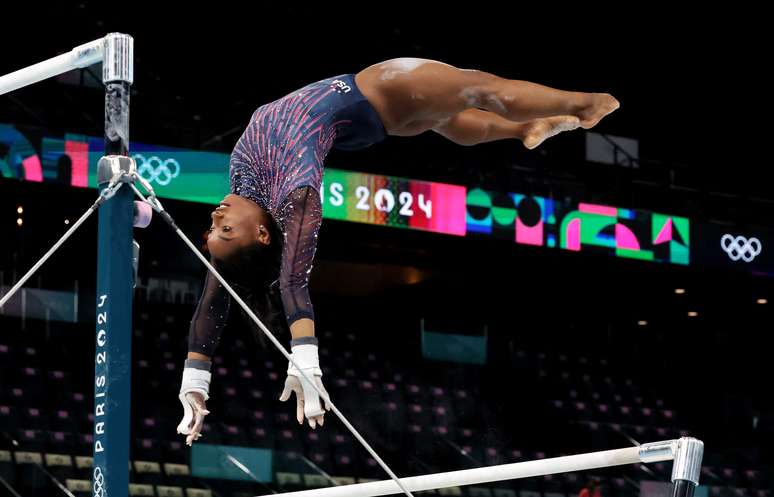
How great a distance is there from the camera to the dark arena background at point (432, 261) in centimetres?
1251

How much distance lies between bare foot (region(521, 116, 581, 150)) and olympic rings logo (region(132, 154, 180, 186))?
8.58m

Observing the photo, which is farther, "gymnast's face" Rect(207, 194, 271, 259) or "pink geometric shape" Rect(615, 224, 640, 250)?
"pink geometric shape" Rect(615, 224, 640, 250)

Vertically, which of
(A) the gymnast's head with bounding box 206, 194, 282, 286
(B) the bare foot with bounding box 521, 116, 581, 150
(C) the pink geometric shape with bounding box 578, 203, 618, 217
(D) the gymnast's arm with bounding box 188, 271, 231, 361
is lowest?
(D) the gymnast's arm with bounding box 188, 271, 231, 361

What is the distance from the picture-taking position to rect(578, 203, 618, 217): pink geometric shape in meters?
15.5

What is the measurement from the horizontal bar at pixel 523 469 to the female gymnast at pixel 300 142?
460mm

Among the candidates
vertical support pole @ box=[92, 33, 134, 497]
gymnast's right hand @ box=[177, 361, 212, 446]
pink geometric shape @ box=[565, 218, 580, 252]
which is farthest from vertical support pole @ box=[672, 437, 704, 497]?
pink geometric shape @ box=[565, 218, 580, 252]

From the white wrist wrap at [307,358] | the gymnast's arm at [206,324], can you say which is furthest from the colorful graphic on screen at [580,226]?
the white wrist wrap at [307,358]

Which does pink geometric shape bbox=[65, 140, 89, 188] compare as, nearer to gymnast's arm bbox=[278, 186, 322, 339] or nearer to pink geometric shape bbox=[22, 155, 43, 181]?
pink geometric shape bbox=[22, 155, 43, 181]

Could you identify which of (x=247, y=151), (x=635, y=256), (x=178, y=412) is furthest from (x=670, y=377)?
(x=247, y=151)

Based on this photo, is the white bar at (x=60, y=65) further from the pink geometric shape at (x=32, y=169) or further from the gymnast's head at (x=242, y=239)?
the pink geometric shape at (x=32, y=169)

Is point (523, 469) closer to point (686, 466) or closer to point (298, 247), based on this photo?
point (686, 466)

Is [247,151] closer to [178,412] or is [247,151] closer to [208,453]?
[208,453]

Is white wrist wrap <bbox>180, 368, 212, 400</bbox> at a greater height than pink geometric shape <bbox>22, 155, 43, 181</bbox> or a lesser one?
lesser

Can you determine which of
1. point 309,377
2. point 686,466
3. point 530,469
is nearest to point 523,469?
point 530,469
